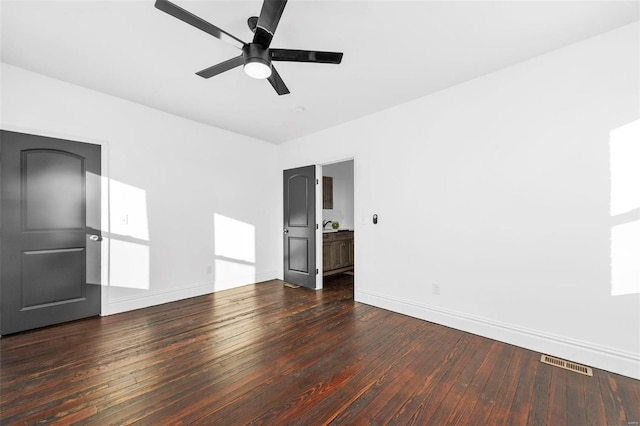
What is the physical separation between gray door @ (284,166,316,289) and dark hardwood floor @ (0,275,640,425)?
61.3 inches

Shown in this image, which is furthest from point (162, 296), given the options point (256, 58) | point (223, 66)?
point (256, 58)

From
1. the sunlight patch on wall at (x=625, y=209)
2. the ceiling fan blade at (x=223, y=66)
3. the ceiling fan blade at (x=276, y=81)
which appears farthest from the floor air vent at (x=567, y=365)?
the ceiling fan blade at (x=223, y=66)

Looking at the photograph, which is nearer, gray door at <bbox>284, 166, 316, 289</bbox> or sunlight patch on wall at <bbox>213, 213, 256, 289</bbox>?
sunlight patch on wall at <bbox>213, 213, 256, 289</bbox>

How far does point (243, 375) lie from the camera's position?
6.90 ft

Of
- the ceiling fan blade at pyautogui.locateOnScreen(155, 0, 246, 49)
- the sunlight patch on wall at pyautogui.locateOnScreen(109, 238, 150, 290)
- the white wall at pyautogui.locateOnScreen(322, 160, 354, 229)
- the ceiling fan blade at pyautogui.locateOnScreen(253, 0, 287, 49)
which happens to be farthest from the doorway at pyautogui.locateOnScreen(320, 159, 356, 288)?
the ceiling fan blade at pyautogui.locateOnScreen(155, 0, 246, 49)

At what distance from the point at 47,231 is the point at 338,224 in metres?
5.04

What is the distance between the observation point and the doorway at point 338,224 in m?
5.32

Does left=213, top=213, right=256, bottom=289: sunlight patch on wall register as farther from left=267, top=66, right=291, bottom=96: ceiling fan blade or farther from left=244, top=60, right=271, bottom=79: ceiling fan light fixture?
left=244, top=60, right=271, bottom=79: ceiling fan light fixture

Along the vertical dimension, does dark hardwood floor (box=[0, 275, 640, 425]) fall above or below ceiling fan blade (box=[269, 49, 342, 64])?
below

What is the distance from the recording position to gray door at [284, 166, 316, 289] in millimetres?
4629

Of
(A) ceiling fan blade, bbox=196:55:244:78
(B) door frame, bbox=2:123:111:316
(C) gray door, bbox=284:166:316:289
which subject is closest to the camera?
(A) ceiling fan blade, bbox=196:55:244:78

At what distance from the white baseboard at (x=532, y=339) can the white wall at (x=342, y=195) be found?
3429 millimetres

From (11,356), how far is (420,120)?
482 cm

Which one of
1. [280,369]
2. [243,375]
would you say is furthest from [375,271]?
[243,375]
